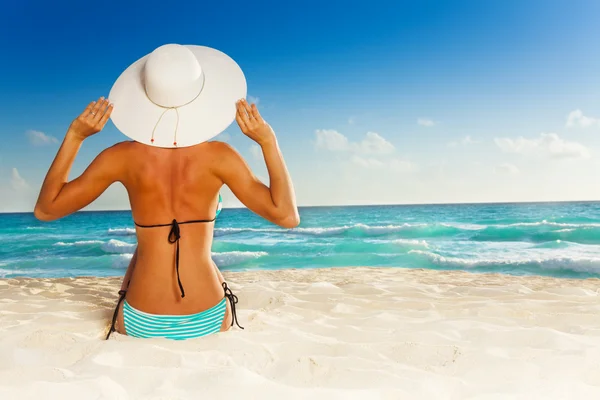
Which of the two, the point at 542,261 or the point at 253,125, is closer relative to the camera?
the point at 253,125

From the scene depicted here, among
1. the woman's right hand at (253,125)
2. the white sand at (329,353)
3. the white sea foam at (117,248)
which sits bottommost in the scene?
the white sea foam at (117,248)

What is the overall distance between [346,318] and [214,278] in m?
1.00

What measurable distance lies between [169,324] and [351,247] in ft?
41.1

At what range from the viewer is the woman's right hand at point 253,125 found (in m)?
1.99

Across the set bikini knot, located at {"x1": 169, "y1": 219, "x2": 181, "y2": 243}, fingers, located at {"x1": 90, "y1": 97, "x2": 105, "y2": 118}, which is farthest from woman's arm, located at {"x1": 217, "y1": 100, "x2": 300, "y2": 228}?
fingers, located at {"x1": 90, "y1": 97, "x2": 105, "y2": 118}

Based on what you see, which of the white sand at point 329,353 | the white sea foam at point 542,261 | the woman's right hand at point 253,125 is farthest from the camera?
the white sea foam at point 542,261

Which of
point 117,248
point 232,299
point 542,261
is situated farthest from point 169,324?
point 117,248

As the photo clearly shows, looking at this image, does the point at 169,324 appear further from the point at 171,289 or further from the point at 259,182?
the point at 259,182

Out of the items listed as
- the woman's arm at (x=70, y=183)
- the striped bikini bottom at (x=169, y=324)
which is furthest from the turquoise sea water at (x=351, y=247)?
the woman's arm at (x=70, y=183)

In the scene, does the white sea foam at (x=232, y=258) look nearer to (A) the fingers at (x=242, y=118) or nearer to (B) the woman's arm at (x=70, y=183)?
(B) the woman's arm at (x=70, y=183)

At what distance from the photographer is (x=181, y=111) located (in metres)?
2.07

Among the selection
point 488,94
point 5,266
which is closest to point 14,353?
point 5,266

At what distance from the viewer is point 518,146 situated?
26.3m

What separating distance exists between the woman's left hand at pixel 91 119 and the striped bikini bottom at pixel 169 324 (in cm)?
82
